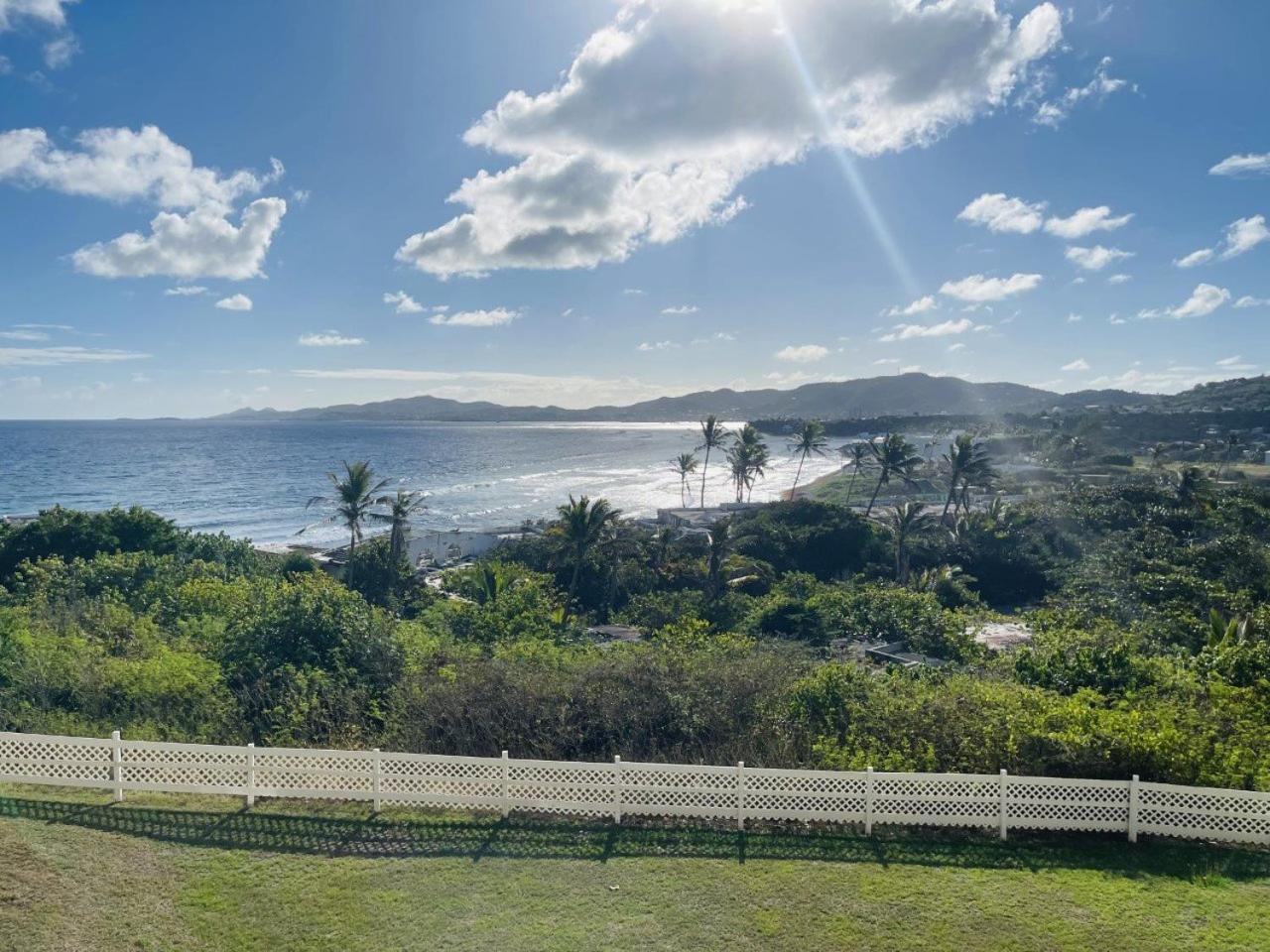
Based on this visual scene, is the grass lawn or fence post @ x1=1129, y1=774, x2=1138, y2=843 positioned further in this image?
fence post @ x1=1129, y1=774, x2=1138, y2=843

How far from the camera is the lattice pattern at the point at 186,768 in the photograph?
10.0 metres

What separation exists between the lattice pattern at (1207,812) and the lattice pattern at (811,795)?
3.42 m

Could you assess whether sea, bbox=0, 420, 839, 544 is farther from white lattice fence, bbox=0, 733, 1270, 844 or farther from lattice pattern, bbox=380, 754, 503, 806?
lattice pattern, bbox=380, 754, 503, 806

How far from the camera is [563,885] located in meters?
8.36

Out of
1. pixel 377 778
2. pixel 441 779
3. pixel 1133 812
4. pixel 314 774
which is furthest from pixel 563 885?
pixel 1133 812

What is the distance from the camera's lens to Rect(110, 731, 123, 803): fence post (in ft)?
32.9

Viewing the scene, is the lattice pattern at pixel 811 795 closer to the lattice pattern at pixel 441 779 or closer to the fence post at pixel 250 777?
the lattice pattern at pixel 441 779

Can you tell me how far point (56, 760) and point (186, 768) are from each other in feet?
5.88

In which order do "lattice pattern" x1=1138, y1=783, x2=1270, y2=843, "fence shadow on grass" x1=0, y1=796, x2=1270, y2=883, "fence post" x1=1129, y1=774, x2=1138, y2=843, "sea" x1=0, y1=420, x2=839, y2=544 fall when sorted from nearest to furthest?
"fence shadow on grass" x1=0, y1=796, x2=1270, y2=883 < "lattice pattern" x1=1138, y1=783, x2=1270, y2=843 < "fence post" x1=1129, y1=774, x2=1138, y2=843 < "sea" x1=0, y1=420, x2=839, y2=544

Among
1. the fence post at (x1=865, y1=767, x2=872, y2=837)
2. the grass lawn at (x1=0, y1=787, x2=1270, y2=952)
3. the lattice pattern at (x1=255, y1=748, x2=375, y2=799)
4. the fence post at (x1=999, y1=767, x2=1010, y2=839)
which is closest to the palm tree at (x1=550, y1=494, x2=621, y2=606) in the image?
the lattice pattern at (x1=255, y1=748, x2=375, y2=799)

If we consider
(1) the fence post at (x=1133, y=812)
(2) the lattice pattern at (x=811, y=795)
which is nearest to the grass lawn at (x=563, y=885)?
(1) the fence post at (x=1133, y=812)

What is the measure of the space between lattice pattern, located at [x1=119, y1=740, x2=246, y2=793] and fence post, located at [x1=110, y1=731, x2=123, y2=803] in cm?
2

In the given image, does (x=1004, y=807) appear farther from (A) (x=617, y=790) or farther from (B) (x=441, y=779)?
(B) (x=441, y=779)

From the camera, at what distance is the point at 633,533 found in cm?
4669
